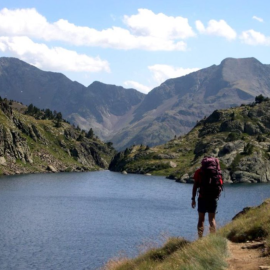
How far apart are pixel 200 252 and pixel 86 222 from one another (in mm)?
71752

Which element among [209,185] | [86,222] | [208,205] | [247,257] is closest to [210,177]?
[209,185]

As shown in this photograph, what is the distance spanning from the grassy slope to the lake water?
2.57 meters

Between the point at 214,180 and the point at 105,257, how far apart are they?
38214 mm

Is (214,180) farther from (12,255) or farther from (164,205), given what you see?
(164,205)

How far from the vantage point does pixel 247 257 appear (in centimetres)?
1755

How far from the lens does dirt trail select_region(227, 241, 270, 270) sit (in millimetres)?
16016

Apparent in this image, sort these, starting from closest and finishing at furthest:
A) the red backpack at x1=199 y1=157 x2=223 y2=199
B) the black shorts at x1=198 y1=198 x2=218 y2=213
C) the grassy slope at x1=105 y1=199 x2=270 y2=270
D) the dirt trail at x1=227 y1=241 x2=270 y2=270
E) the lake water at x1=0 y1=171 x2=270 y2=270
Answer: the dirt trail at x1=227 y1=241 x2=270 y2=270
the grassy slope at x1=105 y1=199 x2=270 y2=270
the red backpack at x1=199 y1=157 x2=223 y2=199
the black shorts at x1=198 y1=198 x2=218 y2=213
the lake water at x1=0 y1=171 x2=270 y2=270

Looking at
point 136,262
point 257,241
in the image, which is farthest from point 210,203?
point 136,262

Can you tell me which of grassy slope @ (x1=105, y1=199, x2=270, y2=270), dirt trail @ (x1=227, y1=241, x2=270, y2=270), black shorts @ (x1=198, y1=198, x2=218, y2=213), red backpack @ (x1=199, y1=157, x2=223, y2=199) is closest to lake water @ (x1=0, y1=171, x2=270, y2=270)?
grassy slope @ (x1=105, y1=199, x2=270, y2=270)

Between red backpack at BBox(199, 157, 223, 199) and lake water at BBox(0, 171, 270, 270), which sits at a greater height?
red backpack at BBox(199, 157, 223, 199)

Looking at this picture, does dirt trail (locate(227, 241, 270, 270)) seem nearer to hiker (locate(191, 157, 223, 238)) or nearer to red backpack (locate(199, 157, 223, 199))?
hiker (locate(191, 157, 223, 238))

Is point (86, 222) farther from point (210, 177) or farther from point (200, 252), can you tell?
point (200, 252)

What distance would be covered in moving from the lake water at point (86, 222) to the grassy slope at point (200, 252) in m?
2.57

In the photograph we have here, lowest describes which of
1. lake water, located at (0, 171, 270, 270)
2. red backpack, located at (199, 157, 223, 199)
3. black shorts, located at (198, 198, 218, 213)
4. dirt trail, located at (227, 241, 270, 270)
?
lake water, located at (0, 171, 270, 270)
